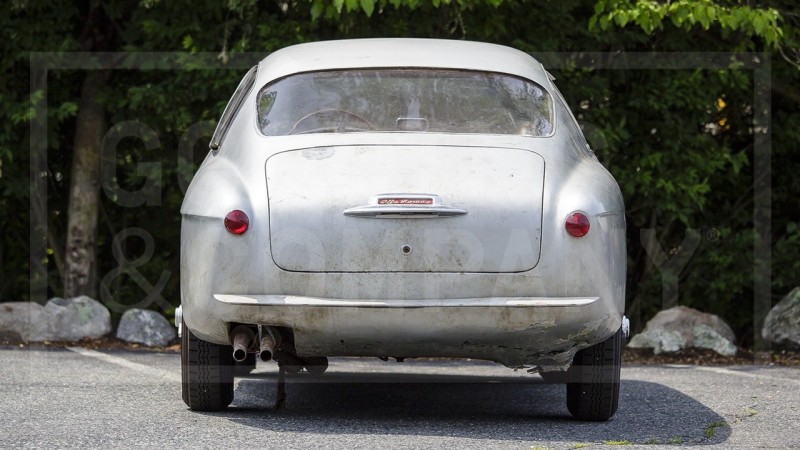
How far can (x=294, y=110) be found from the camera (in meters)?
5.70

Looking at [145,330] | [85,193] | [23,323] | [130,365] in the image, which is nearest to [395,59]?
[130,365]

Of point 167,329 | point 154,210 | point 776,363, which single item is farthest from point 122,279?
point 776,363

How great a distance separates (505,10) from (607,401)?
571 cm

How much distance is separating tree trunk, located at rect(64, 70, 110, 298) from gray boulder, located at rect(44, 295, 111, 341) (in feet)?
3.07

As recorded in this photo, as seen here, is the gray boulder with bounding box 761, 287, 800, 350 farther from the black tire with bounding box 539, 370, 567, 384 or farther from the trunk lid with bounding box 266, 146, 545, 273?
the trunk lid with bounding box 266, 146, 545, 273

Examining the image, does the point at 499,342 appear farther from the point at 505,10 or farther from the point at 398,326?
the point at 505,10

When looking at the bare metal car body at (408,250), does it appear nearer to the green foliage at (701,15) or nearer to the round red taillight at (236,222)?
the round red taillight at (236,222)

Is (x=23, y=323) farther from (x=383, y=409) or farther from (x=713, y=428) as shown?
(x=713, y=428)

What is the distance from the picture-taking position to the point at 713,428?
18.7 ft

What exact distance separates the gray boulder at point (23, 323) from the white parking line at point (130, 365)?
57cm

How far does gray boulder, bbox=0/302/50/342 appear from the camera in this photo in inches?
400

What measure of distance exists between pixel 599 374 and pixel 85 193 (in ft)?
23.4

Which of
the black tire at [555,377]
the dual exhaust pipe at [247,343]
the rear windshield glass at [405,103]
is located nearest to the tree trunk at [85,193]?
the black tire at [555,377]

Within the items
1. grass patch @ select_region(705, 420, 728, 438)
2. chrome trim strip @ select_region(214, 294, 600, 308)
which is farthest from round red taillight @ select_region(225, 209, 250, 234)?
grass patch @ select_region(705, 420, 728, 438)
